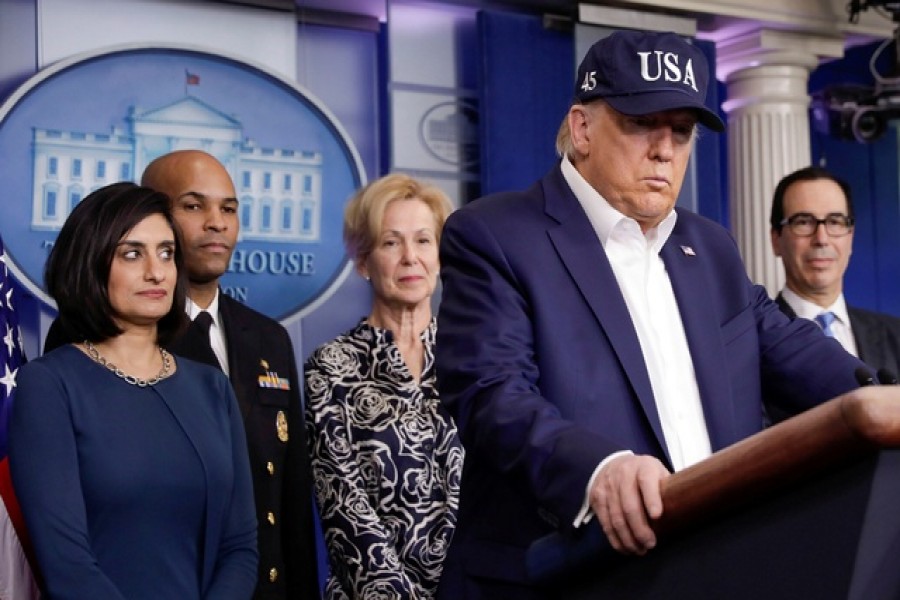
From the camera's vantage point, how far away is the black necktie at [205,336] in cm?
302

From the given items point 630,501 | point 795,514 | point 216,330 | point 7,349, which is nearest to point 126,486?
point 7,349

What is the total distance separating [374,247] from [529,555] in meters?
1.94

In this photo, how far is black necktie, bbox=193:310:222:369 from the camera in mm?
3020

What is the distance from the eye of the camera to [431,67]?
5398mm

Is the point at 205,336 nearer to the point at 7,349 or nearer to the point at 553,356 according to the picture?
the point at 7,349

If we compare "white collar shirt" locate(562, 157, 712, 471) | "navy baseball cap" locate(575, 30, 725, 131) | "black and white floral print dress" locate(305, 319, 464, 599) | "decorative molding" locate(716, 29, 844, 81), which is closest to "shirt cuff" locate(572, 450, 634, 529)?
"white collar shirt" locate(562, 157, 712, 471)

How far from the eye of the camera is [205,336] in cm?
308

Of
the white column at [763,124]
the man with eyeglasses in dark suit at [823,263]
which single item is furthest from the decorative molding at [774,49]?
the man with eyeglasses in dark suit at [823,263]

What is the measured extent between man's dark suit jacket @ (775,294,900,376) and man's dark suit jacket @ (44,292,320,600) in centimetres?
130

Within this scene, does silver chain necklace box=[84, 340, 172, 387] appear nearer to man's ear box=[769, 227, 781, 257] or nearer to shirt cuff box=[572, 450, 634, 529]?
shirt cuff box=[572, 450, 634, 529]

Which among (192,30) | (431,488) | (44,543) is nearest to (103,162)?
(192,30)

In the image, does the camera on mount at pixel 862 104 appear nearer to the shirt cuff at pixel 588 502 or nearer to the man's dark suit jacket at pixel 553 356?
the man's dark suit jacket at pixel 553 356

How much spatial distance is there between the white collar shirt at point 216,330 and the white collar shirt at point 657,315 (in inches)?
56.0

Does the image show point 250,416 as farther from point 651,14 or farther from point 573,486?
point 651,14
